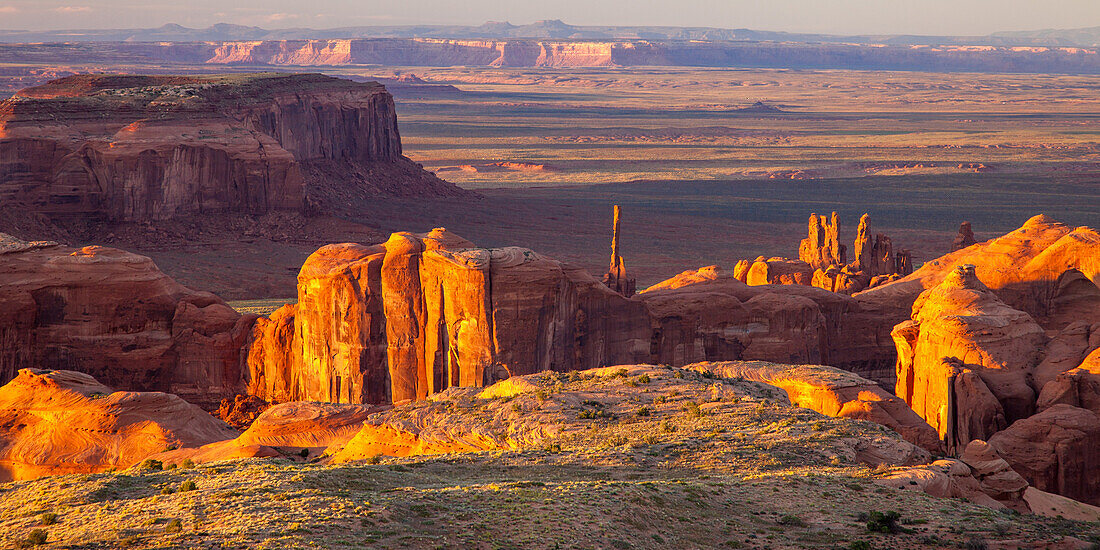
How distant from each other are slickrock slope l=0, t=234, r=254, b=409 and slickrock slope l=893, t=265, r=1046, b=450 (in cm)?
2649

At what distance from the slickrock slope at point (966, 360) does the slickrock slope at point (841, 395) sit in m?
2.76

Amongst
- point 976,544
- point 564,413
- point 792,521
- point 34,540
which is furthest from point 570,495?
point 34,540

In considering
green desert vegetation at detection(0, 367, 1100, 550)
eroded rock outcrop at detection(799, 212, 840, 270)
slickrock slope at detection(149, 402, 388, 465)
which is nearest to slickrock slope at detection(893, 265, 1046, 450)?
green desert vegetation at detection(0, 367, 1100, 550)

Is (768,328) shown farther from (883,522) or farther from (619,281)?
(883,522)

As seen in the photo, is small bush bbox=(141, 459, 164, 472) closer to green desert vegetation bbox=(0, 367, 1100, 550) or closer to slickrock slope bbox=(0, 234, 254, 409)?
green desert vegetation bbox=(0, 367, 1100, 550)

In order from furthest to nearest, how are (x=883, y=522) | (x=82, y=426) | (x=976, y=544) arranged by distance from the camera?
(x=82, y=426) → (x=883, y=522) → (x=976, y=544)

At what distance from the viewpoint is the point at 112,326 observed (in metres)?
50.7

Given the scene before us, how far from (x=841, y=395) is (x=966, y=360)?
21.8ft

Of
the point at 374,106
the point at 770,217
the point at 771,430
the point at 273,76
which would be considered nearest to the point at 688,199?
the point at 770,217

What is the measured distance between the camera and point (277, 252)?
90.6 meters

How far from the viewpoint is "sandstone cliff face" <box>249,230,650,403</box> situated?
44.9 metres

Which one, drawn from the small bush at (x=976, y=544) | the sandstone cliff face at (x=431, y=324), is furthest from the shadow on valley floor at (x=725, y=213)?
the small bush at (x=976, y=544)

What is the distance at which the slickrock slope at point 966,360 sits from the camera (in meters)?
42.5

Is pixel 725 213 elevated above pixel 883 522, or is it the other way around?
pixel 883 522
